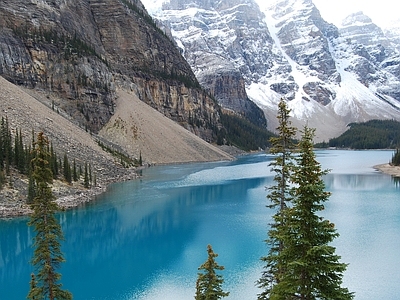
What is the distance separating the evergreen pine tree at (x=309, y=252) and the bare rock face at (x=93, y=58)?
94.9m

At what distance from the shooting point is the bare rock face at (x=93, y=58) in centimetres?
9894

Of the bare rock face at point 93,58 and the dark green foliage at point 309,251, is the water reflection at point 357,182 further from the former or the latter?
the bare rock face at point 93,58

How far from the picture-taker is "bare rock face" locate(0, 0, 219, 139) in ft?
325

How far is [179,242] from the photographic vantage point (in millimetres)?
34812

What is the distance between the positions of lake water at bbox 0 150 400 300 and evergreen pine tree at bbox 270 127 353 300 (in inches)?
534

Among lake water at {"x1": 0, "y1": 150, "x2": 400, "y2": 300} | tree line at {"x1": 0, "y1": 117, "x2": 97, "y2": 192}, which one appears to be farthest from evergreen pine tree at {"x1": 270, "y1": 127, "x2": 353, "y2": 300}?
tree line at {"x1": 0, "y1": 117, "x2": 97, "y2": 192}

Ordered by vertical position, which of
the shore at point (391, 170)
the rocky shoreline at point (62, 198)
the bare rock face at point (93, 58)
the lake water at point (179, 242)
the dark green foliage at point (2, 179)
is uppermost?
the bare rock face at point (93, 58)

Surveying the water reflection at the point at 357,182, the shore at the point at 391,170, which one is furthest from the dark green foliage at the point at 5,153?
the shore at the point at 391,170

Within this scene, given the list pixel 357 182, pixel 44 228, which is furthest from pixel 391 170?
pixel 44 228

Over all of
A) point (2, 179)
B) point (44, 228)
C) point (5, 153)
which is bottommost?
point (2, 179)

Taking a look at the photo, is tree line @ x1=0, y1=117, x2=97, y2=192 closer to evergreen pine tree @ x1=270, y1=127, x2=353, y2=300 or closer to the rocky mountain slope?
the rocky mountain slope

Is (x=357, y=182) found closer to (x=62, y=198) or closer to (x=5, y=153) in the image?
(x=62, y=198)

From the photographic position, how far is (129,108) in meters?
114

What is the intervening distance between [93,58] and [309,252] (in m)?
111
